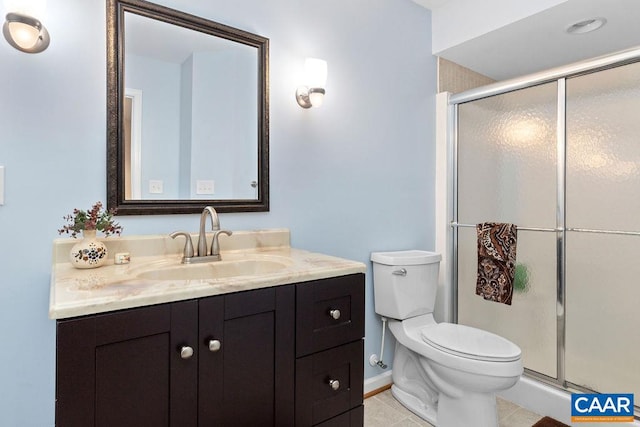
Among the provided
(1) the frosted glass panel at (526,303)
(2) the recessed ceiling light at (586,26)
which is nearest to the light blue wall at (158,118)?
(1) the frosted glass panel at (526,303)

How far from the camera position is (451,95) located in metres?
2.35

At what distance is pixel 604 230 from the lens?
1.82 metres

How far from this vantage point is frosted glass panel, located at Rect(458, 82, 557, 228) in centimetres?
201

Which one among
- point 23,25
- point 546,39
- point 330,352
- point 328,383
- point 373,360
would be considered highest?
point 546,39

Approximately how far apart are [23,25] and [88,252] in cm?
72

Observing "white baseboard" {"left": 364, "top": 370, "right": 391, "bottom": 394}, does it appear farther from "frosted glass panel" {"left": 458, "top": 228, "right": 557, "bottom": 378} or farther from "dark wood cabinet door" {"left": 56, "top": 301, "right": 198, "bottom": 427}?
"dark wood cabinet door" {"left": 56, "top": 301, "right": 198, "bottom": 427}

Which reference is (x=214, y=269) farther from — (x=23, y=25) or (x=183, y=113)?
(x=23, y=25)

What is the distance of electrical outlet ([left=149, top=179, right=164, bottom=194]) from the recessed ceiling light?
2.26 metres

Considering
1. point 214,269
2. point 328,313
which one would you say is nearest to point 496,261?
point 328,313

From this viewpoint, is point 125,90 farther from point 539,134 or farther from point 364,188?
point 539,134

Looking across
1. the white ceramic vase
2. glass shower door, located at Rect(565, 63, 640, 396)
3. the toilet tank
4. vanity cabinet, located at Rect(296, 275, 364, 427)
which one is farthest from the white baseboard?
the white ceramic vase

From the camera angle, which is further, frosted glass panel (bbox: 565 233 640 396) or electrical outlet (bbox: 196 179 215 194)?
frosted glass panel (bbox: 565 233 640 396)

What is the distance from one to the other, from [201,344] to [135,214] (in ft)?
2.24
